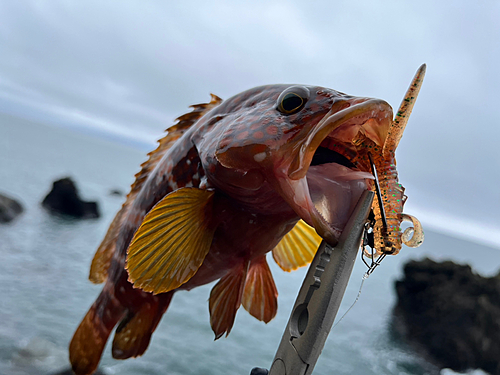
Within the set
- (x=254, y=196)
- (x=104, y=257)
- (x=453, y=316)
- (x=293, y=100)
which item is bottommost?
(x=104, y=257)

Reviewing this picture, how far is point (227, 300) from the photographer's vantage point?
63.5 inches

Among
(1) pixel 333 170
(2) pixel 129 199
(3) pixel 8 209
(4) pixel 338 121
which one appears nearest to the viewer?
(4) pixel 338 121

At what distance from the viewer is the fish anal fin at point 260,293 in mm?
1842

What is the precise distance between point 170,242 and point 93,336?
1.29m

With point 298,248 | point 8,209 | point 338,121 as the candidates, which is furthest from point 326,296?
point 8,209

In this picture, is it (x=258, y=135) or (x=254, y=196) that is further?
(x=254, y=196)

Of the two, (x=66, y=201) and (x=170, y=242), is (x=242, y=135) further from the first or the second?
(x=66, y=201)

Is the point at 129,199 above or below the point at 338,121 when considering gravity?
below

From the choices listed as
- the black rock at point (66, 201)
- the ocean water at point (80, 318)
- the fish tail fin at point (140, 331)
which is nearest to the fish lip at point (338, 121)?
the fish tail fin at point (140, 331)

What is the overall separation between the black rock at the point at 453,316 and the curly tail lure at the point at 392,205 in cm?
1307

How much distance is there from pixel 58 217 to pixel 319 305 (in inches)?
709

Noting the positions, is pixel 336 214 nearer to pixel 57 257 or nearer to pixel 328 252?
pixel 328 252

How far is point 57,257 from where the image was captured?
→ 11.2 meters

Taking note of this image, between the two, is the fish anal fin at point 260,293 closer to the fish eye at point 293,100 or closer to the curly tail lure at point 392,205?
the curly tail lure at point 392,205
